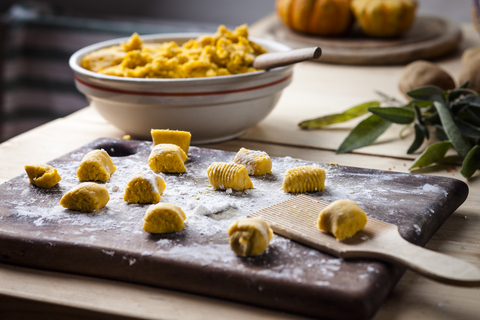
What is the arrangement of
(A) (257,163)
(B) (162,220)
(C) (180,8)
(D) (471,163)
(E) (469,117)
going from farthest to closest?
(C) (180,8) < (E) (469,117) < (D) (471,163) < (A) (257,163) < (B) (162,220)

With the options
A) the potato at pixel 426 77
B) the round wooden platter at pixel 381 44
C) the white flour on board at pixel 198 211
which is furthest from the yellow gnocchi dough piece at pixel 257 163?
the round wooden platter at pixel 381 44

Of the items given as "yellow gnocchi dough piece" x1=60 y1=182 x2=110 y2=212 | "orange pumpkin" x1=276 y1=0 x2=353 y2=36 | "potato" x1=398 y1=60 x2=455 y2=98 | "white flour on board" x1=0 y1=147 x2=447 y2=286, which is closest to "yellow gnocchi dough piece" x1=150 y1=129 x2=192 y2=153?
"white flour on board" x1=0 y1=147 x2=447 y2=286

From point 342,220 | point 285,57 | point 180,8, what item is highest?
point 285,57

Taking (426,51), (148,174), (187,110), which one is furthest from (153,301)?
(426,51)

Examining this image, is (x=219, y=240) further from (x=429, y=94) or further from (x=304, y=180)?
(x=429, y=94)

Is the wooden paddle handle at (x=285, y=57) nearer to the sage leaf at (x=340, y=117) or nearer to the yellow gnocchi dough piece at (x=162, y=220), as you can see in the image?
the sage leaf at (x=340, y=117)

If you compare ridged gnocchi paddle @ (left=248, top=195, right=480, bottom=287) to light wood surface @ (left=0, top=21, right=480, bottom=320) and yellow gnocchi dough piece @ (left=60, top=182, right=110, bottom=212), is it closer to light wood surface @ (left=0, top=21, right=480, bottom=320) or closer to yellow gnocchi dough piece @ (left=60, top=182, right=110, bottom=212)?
light wood surface @ (left=0, top=21, right=480, bottom=320)

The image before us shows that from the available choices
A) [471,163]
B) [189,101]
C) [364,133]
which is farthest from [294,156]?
[471,163]
